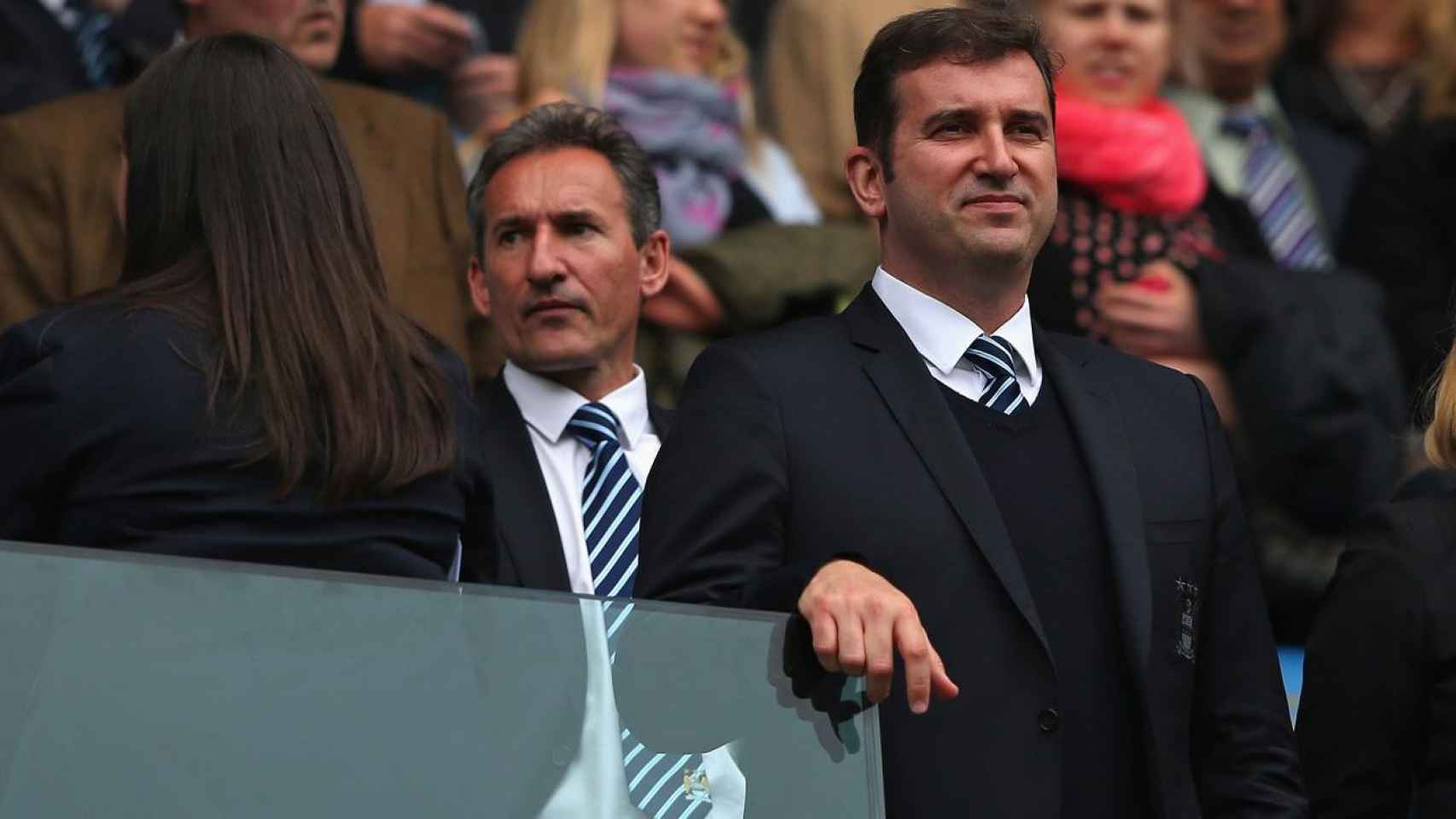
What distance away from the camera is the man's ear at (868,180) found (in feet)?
12.1

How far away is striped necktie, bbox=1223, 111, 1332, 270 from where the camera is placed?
21.3 ft

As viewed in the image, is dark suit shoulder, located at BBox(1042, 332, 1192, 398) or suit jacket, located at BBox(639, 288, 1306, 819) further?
dark suit shoulder, located at BBox(1042, 332, 1192, 398)

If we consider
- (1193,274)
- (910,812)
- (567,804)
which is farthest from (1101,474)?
(1193,274)

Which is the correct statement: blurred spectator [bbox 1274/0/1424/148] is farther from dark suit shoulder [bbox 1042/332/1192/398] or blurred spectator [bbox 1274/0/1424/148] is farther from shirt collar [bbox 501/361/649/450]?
dark suit shoulder [bbox 1042/332/1192/398]

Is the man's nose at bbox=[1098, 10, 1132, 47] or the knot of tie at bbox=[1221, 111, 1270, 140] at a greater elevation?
the man's nose at bbox=[1098, 10, 1132, 47]

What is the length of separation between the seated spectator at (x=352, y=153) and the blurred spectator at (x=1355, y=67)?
9.98 ft

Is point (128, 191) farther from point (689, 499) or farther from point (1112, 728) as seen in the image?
point (1112, 728)

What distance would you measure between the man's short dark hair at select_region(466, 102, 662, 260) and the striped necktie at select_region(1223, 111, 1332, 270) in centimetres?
229

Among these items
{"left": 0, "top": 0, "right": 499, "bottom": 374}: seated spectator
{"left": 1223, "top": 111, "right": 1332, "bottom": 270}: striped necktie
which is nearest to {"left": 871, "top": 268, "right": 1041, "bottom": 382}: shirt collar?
{"left": 0, "top": 0, "right": 499, "bottom": 374}: seated spectator

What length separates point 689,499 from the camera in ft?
10.8

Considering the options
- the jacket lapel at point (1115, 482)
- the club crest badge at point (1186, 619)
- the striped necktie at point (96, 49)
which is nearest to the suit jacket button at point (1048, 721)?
the jacket lapel at point (1115, 482)

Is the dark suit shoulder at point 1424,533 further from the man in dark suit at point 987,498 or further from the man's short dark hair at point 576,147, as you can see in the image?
the man's short dark hair at point 576,147

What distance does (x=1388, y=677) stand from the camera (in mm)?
3480

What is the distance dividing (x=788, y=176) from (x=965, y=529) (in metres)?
3.12
